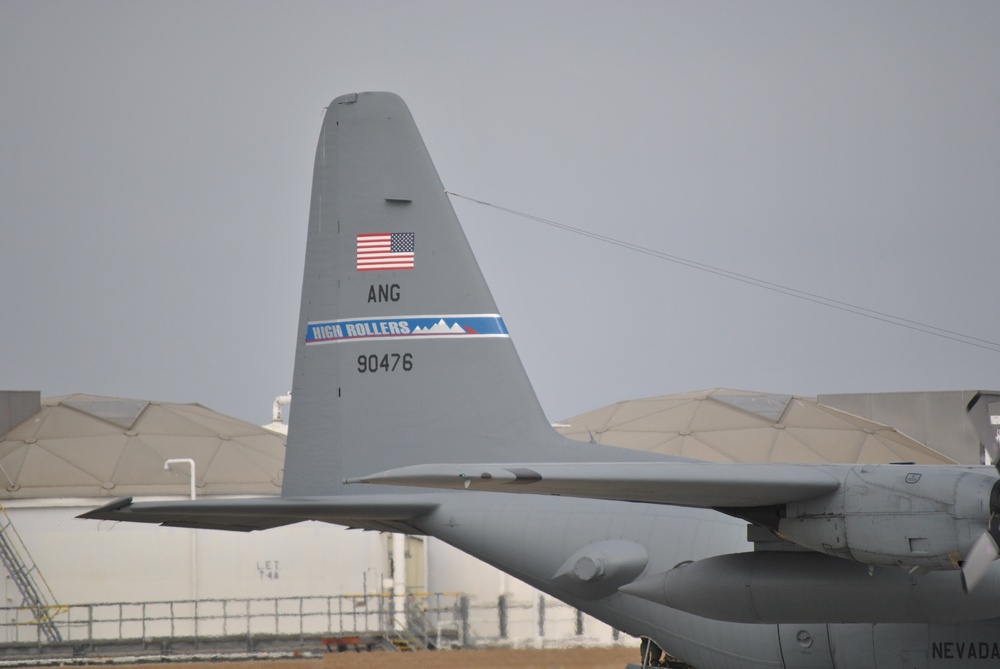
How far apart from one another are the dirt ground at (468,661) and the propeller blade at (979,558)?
18.0 metres

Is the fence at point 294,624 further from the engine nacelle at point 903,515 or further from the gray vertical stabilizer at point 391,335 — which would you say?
the engine nacelle at point 903,515

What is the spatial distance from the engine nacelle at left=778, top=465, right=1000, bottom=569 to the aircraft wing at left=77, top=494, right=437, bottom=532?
5485mm

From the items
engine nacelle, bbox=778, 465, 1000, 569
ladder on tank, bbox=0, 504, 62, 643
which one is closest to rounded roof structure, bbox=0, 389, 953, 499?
ladder on tank, bbox=0, 504, 62, 643

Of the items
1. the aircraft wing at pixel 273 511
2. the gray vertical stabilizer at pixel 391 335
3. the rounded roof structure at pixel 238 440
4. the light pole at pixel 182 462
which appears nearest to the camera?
the aircraft wing at pixel 273 511

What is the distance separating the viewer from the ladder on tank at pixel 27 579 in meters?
28.0

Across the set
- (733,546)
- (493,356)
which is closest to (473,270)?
(493,356)

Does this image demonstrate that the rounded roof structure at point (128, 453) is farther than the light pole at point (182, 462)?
Yes

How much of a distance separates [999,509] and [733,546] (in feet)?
12.4

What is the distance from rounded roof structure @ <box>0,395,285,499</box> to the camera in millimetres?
29469

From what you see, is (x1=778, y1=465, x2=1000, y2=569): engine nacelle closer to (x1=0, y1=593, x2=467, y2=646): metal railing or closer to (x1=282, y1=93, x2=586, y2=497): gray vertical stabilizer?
(x1=282, y1=93, x2=586, y2=497): gray vertical stabilizer

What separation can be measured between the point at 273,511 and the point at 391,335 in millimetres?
2989

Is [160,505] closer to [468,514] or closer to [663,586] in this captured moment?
[468,514]

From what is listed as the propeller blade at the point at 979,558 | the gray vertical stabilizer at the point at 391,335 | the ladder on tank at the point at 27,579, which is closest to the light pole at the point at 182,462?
the ladder on tank at the point at 27,579

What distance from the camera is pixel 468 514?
14297mm
